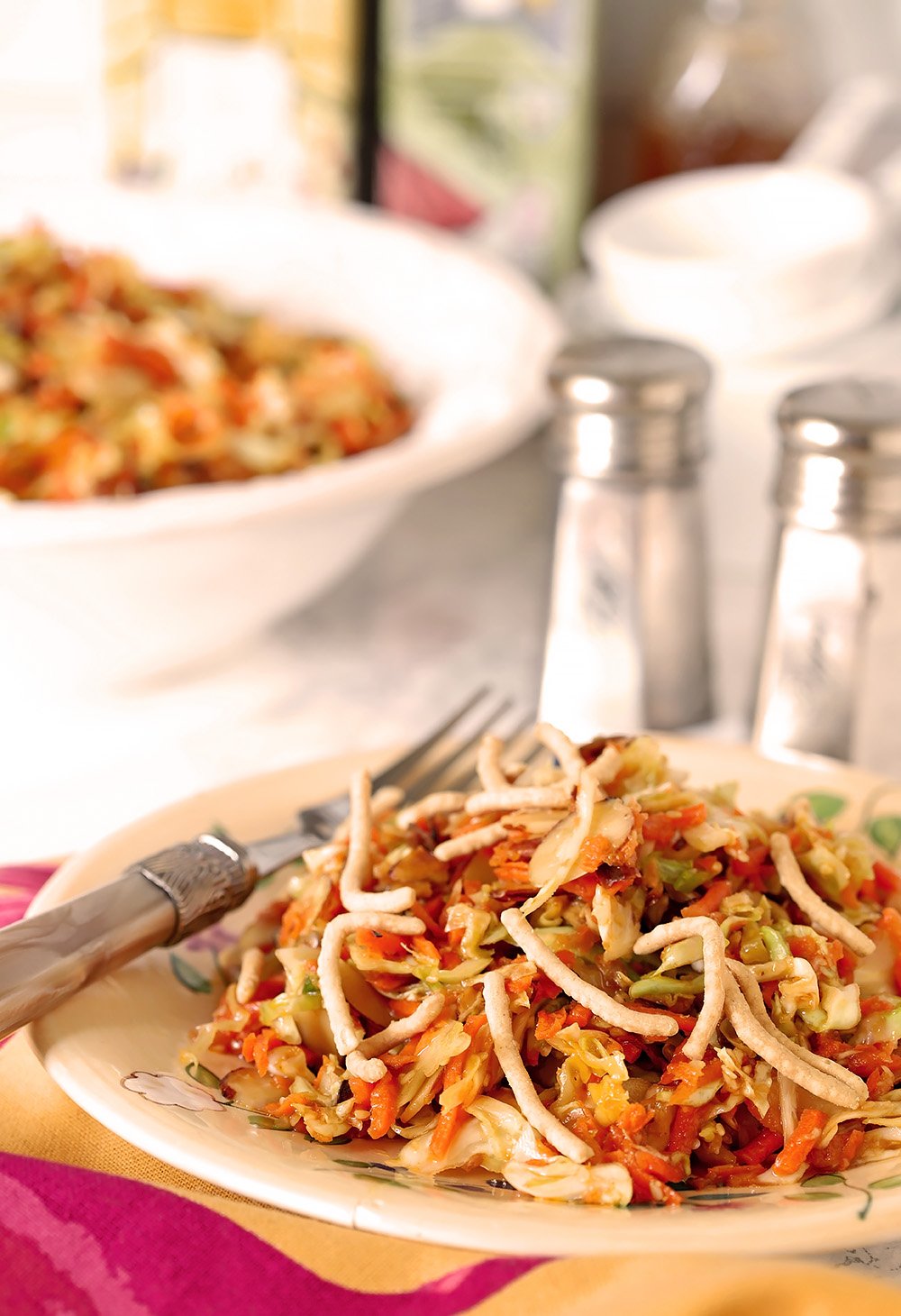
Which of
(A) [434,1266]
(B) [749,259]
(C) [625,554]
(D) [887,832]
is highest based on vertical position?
(B) [749,259]

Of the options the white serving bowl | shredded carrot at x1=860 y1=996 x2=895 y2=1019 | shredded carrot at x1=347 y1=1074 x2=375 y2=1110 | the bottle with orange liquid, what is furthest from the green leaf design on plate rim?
the bottle with orange liquid

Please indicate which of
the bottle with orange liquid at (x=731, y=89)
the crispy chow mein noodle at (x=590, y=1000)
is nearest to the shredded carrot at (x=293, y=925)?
the crispy chow mein noodle at (x=590, y=1000)

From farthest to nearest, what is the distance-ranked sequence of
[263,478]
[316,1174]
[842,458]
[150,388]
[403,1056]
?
[150,388] → [263,478] → [842,458] → [403,1056] → [316,1174]

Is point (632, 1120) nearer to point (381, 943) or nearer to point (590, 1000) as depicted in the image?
point (590, 1000)

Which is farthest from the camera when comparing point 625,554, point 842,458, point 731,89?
point 731,89

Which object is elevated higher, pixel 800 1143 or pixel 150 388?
pixel 150 388

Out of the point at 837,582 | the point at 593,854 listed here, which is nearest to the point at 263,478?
the point at 837,582

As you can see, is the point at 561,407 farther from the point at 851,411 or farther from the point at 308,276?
the point at 308,276
